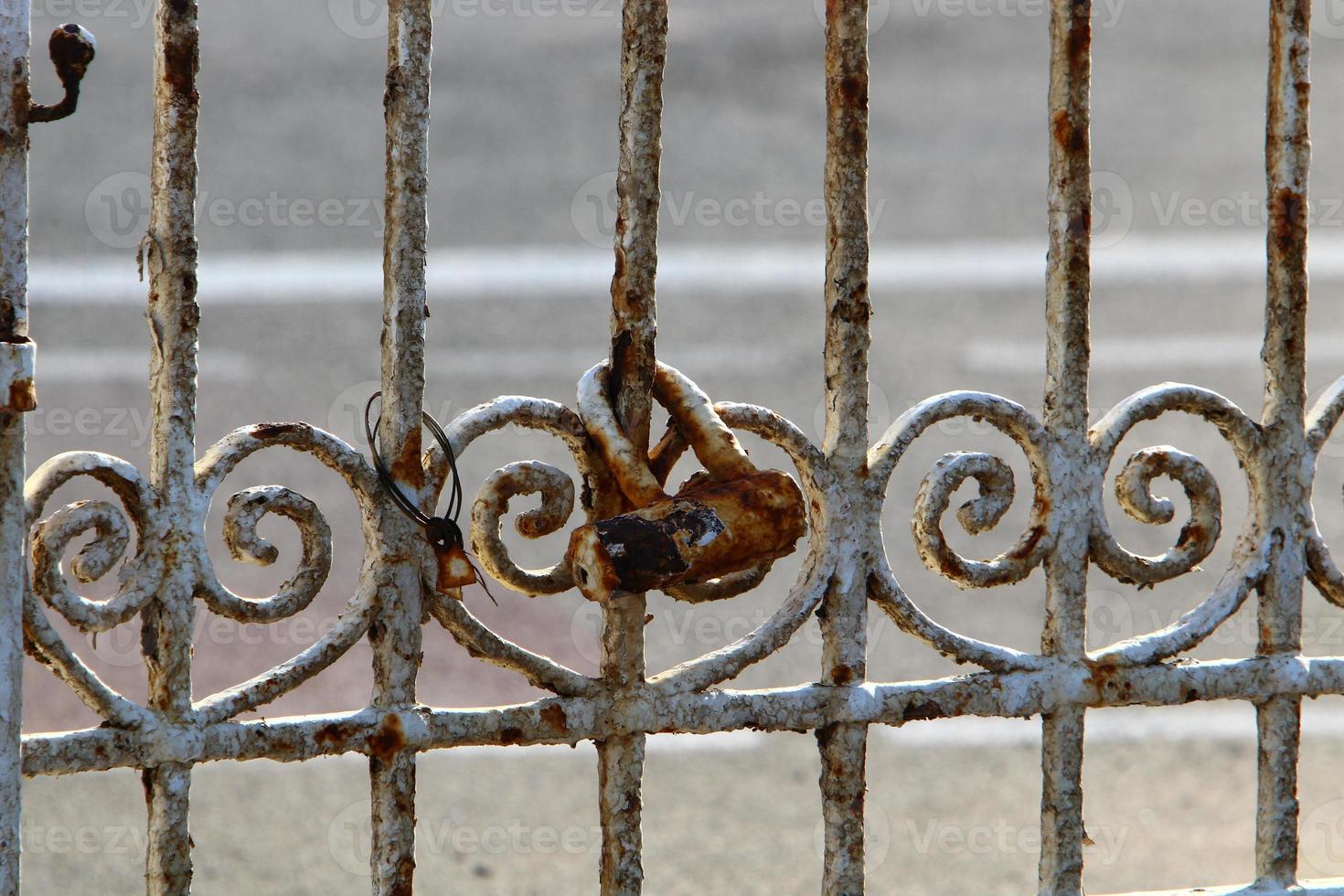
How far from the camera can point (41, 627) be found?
1.28m

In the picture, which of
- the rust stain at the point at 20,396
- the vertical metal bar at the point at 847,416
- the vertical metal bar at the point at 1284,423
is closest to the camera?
the rust stain at the point at 20,396

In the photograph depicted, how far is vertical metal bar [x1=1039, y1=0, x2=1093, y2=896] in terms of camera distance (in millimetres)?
1610

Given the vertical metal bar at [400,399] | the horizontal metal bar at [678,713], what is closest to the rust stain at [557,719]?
the horizontal metal bar at [678,713]

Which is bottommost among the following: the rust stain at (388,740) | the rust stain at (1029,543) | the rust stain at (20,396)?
the rust stain at (388,740)

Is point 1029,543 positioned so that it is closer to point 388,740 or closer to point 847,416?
point 847,416

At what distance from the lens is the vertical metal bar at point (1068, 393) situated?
5.28 feet

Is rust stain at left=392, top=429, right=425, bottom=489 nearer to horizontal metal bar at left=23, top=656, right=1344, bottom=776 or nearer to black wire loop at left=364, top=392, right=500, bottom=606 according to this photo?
black wire loop at left=364, top=392, right=500, bottom=606

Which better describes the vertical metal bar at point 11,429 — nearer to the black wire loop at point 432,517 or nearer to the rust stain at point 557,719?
the black wire loop at point 432,517

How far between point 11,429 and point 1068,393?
1.19 m

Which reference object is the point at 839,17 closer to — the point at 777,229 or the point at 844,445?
the point at 844,445

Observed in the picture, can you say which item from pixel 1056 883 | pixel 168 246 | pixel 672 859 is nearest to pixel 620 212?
pixel 168 246

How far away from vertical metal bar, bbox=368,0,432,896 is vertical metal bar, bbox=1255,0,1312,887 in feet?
3.60

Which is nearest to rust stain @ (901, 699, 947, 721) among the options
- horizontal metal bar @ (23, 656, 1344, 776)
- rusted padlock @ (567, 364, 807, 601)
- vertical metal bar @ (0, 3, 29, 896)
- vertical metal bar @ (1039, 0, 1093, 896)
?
horizontal metal bar @ (23, 656, 1344, 776)

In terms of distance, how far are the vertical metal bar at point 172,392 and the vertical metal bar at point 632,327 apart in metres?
0.44
